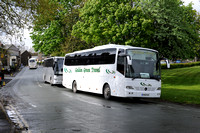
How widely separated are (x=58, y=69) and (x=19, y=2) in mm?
14042

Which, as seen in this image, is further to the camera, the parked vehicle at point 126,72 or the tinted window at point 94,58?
the tinted window at point 94,58

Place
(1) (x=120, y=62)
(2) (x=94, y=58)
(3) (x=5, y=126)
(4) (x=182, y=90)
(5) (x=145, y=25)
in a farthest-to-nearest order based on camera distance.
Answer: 1. (5) (x=145, y=25)
2. (4) (x=182, y=90)
3. (2) (x=94, y=58)
4. (1) (x=120, y=62)
5. (3) (x=5, y=126)

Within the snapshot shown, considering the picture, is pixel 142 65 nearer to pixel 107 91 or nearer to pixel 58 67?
pixel 107 91

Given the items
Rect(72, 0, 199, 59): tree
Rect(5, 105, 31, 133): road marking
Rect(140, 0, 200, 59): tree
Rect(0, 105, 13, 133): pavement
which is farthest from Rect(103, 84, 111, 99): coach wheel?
Rect(140, 0, 200, 59): tree

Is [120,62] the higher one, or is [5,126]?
[120,62]

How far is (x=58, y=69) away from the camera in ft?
93.4

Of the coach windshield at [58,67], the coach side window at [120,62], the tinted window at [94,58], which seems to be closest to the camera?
the coach side window at [120,62]

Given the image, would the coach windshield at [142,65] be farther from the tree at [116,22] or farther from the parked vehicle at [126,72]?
the tree at [116,22]

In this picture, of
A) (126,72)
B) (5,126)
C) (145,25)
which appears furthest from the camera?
(145,25)

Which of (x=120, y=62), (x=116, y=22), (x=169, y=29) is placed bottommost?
(x=120, y=62)

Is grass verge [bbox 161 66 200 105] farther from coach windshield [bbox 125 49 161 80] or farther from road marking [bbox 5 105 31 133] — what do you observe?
road marking [bbox 5 105 31 133]

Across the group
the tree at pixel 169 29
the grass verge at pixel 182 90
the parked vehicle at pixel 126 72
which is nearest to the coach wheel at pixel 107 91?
the parked vehicle at pixel 126 72

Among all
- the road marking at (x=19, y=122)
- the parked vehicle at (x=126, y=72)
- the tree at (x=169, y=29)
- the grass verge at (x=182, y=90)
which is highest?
the tree at (x=169, y=29)

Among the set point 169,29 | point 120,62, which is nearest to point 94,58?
Answer: point 120,62
